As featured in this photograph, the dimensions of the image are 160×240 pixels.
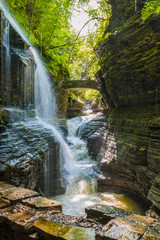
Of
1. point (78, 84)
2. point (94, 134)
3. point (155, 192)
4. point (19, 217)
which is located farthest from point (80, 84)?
point (19, 217)

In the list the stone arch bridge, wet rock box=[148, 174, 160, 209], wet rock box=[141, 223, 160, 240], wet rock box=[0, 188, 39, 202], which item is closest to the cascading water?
wet rock box=[148, 174, 160, 209]

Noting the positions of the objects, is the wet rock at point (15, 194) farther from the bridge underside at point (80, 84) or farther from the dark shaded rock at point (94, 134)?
the bridge underside at point (80, 84)

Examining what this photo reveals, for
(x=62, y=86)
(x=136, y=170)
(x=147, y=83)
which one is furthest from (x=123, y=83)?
(x=62, y=86)

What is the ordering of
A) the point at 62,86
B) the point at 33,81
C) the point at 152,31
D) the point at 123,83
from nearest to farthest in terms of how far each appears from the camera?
1. the point at 152,31
2. the point at 123,83
3. the point at 33,81
4. the point at 62,86

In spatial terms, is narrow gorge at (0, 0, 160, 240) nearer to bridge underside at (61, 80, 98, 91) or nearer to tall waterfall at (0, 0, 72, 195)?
tall waterfall at (0, 0, 72, 195)

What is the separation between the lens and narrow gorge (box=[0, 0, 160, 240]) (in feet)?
7.11

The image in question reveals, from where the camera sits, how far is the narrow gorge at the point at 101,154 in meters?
2.17

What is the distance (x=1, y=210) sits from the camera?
2344 millimetres

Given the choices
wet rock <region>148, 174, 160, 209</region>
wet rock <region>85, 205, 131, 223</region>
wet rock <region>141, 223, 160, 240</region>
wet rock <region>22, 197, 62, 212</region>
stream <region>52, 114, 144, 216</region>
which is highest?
wet rock <region>141, 223, 160, 240</region>

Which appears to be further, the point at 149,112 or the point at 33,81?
the point at 33,81

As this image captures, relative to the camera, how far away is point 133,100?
780 centimetres

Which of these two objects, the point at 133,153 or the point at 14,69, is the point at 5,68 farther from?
the point at 133,153

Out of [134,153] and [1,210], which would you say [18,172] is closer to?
[1,210]

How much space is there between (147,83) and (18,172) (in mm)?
6544
